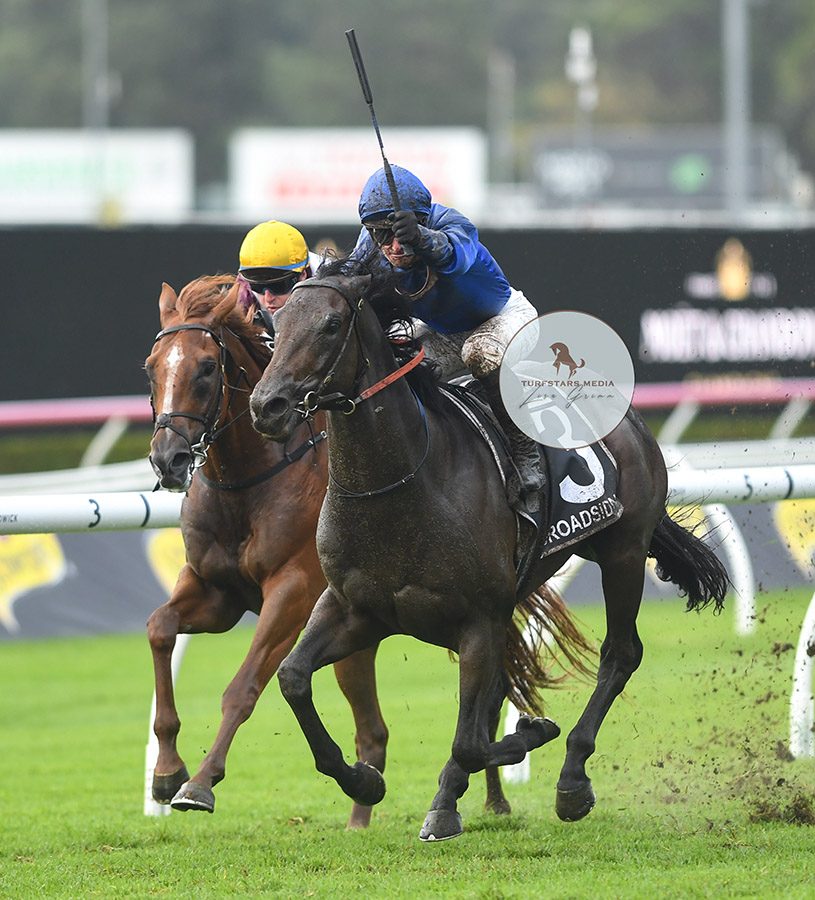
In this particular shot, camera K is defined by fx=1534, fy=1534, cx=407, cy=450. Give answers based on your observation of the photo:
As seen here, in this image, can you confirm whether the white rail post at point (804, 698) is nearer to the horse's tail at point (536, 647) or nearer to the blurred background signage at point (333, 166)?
the horse's tail at point (536, 647)

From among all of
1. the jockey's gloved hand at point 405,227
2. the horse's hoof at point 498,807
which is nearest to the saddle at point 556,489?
the jockey's gloved hand at point 405,227

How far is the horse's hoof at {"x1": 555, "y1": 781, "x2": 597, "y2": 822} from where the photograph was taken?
4.57m

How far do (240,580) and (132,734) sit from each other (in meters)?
2.82

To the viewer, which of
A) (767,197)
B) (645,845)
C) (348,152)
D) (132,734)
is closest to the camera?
(645,845)

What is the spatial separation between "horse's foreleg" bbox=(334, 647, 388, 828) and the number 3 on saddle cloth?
920mm

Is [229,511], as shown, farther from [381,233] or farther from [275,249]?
[381,233]

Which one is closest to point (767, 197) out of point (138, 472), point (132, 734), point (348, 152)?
point (348, 152)

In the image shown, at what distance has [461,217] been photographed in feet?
14.6

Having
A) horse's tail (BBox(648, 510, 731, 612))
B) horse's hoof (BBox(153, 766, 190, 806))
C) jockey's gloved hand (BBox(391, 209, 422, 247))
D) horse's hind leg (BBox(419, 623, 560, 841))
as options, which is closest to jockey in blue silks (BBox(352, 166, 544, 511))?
jockey's gloved hand (BBox(391, 209, 422, 247))

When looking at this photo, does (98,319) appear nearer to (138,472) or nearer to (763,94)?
(138,472)

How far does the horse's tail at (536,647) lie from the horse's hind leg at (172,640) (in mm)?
975

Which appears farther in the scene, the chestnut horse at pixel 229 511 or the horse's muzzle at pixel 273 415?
the chestnut horse at pixel 229 511

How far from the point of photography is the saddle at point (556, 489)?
448 centimetres

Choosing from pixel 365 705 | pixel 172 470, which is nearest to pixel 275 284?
pixel 172 470
